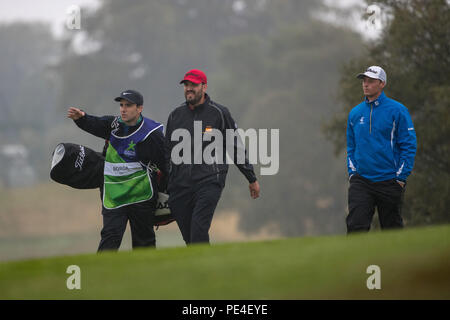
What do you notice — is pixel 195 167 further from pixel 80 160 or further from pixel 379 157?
pixel 379 157

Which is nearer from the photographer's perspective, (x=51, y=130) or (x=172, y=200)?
(x=172, y=200)

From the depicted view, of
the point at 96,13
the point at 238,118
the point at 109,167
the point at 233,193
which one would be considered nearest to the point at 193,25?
the point at 96,13

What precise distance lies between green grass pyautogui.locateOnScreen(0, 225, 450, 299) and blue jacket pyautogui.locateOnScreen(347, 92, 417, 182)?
6.31 ft

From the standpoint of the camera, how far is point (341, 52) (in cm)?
4909

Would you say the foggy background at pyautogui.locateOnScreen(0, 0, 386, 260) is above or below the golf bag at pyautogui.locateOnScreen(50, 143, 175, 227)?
above

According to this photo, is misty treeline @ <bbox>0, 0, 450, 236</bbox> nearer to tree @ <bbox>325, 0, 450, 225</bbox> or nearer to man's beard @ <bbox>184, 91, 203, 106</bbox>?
tree @ <bbox>325, 0, 450, 225</bbox>

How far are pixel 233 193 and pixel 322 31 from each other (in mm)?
10730

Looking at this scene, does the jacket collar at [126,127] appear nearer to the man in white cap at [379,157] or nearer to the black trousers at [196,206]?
the black trousers at [196,206]

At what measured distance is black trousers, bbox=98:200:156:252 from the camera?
8969 millimetres

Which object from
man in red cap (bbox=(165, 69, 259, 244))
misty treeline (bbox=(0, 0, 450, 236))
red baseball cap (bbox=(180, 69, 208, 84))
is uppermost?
misty treeline (bbox=(0, 0, 450, 236))

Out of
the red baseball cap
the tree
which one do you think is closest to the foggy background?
the tree

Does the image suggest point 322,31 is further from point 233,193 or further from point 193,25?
point 193,25

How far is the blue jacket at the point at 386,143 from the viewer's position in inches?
340

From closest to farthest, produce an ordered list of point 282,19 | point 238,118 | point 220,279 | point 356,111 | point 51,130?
point 220,279 → point 356,111 → point 238,118 → point 282,19 → point 51,130
